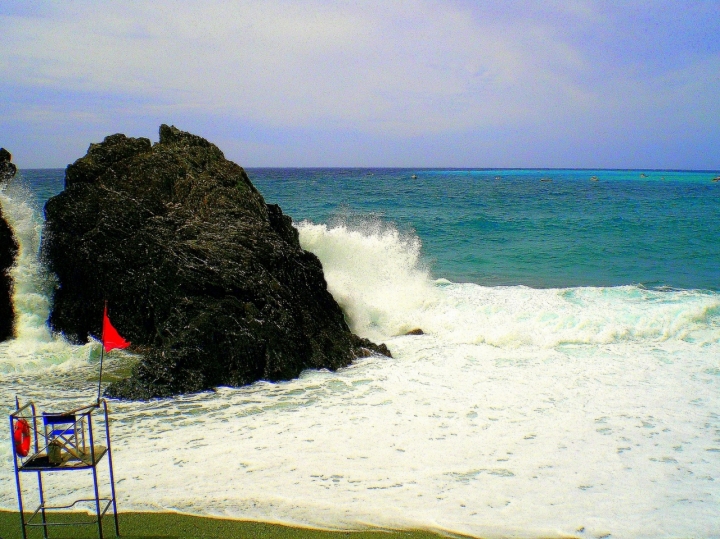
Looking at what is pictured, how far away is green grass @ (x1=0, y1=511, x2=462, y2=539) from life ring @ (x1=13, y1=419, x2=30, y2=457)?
1040mm

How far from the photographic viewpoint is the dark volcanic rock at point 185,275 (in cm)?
889

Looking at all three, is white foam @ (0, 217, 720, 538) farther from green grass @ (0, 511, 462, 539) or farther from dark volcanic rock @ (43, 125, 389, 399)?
dark volcanic rock @ (43, 125, 389, 399)

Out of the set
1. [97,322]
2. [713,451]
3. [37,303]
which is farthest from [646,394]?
[37,303]

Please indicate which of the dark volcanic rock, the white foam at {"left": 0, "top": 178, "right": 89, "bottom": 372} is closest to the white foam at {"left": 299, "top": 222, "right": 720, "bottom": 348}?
the dark volcanic rock

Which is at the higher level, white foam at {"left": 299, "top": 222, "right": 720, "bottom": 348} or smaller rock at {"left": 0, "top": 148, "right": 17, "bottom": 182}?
smaller rock at {"left": 0, "top": 148, "right": 17, "bottom": 182}

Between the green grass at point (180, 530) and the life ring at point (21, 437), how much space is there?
40.9 inches

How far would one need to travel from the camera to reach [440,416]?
7.70 metres

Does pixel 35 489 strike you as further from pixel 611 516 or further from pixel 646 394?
pixel 646 394

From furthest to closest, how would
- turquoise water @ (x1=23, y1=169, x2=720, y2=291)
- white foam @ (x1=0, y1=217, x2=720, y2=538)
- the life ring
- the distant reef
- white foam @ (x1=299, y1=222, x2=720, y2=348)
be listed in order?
1. turquoise water @ (x1=23, y1=169, x2=720, y2=291)
2. white foam @ (x1=299, y1=222, x2=720, y2=348)
3. the distant reef
4. white foam @ (x1=0, y1=217, x2=720, y2=538)
5. the life ring

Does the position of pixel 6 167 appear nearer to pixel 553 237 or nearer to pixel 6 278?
pixel 6 278

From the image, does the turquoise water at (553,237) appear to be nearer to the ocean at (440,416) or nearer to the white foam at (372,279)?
the white foam at (372,279)

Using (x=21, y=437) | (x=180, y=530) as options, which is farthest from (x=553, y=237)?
(x=21, y=437)

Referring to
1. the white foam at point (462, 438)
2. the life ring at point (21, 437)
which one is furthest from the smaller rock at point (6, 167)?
the life ring at point (21, 437)

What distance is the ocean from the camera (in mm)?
5570
